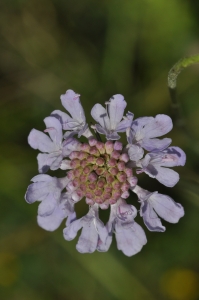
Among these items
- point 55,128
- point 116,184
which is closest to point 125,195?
point 116,184

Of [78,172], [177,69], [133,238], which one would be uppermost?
[177,69]

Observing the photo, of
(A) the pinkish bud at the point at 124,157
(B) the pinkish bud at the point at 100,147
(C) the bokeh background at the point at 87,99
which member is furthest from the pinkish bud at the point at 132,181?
(C) the bokeh background at the point at 87,99

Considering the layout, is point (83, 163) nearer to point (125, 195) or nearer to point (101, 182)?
point (101, 182)

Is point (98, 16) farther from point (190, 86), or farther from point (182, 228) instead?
point (182, 228)

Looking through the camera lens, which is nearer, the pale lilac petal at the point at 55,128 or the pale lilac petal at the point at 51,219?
the pale lilac petal at the point at 55,128

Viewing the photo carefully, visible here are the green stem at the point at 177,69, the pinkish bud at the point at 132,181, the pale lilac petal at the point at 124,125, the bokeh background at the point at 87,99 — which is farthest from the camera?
the bokeh background at the point at 87,99

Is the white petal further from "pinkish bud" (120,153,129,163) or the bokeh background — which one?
the bokeh background

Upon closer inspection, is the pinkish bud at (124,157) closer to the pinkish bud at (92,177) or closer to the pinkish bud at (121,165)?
the pinkish bud at (121,165)
